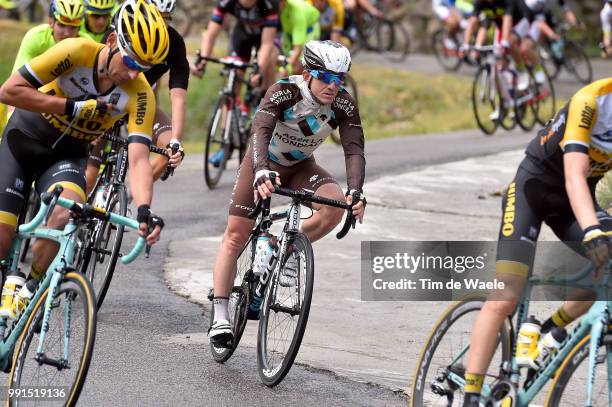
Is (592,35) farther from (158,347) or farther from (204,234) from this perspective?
(158,347)

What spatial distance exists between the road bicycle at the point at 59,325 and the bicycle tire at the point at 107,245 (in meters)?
2.34

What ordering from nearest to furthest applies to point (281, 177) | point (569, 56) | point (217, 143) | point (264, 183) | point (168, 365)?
1. point (264, 183)
2. point (168, 365)
3. point (281, 177)
4. point (217, 143)
5. point (569, 56)

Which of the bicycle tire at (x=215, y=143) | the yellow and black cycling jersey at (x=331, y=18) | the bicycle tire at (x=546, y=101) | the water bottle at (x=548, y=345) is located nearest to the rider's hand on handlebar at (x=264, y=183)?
the water bottle at (x=548, y=345)

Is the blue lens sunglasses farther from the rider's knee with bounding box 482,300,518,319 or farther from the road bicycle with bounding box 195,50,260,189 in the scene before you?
the road bicycle with bounding box 195,50,260,189

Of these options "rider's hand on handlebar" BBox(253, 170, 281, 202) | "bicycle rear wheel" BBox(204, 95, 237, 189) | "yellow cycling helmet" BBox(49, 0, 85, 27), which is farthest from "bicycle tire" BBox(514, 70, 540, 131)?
"rider's hand on handlebar" BBox(253, 170, 281, 202)

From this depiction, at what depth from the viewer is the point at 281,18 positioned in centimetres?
1535

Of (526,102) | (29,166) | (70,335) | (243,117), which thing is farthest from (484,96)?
(70,335)

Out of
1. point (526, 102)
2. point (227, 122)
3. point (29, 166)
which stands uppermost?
point (526, 102)

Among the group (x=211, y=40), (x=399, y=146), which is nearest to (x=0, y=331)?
(x=211, y=40)

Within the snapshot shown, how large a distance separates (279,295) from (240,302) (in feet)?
1.46

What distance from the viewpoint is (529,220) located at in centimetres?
566

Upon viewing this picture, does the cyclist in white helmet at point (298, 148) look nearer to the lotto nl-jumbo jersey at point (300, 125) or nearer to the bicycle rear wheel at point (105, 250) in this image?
the lotto nl-jumbo jersey at point (300, 125)

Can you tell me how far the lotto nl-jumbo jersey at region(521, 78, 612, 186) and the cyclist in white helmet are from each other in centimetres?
125

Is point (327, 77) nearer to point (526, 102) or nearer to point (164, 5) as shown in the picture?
point (164, 5)
